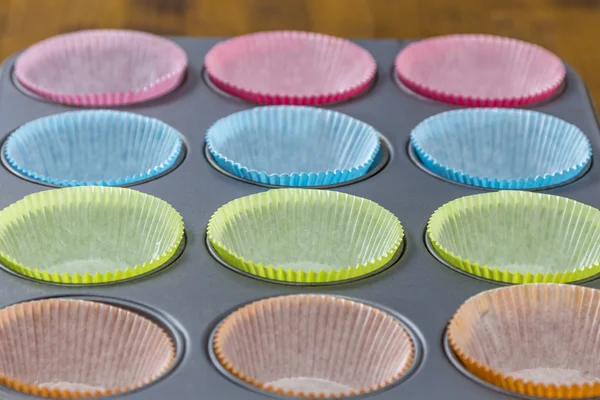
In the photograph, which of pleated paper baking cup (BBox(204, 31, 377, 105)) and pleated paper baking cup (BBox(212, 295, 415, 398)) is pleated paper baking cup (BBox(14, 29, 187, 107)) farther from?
pleated paper baking cup (BBox(212, 295, 415, 398))

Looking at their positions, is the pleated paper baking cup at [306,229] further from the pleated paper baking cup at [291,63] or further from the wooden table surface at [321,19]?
the wooden table surface at [321,19]

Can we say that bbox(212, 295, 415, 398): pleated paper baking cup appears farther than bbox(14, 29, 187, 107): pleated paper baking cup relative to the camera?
No

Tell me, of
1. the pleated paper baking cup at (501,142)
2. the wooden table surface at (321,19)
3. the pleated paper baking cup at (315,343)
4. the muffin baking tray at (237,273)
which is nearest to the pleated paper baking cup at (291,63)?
the muffin baking tray at (237,273)

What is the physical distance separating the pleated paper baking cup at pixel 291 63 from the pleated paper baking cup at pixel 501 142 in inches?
7.1

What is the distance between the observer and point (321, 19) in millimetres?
2834

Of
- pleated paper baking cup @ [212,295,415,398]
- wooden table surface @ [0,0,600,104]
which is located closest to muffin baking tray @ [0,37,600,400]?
pleated paper baking cup @ [212,295,415,398]

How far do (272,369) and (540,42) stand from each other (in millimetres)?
1786

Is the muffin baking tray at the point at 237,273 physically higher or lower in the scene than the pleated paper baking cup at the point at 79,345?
higher

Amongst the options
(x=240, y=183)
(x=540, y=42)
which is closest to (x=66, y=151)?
(x=240, y=183)

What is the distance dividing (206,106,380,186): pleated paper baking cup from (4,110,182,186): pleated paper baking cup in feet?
0.31

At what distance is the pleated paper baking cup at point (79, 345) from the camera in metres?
1.18

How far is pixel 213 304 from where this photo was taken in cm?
121

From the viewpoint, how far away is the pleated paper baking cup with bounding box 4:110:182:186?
1.57 m

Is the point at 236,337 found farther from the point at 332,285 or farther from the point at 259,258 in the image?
the point at 259,258
